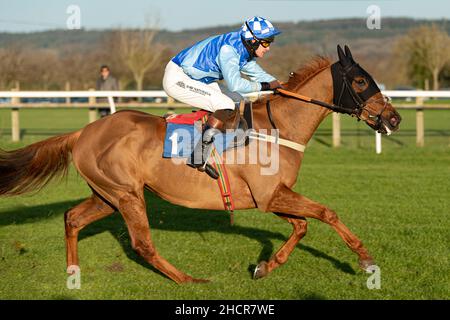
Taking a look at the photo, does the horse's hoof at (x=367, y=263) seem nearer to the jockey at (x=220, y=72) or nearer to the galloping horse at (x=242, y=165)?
the galloping horse at (x=242, y=165)

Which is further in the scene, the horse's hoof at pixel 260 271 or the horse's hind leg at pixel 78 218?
the horse's hind leg at pixel 78 218

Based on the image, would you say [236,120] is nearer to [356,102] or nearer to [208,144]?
[208,144]

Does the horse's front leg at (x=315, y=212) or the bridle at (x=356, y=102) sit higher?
the bridle at (x=356, y=102)

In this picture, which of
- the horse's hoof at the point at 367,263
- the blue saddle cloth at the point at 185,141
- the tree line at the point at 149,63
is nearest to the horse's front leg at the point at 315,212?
the horse's hoof at the point at 367,263

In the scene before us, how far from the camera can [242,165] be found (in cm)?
554

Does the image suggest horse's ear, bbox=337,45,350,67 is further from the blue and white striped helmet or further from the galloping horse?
the blue and white striped helmet

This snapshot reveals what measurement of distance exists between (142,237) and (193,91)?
4.34 ft

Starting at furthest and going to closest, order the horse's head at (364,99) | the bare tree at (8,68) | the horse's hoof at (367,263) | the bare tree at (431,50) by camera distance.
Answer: the bare tree at (431,50)
the bare tree at (8,68)
the horse's head at (364,99)
the horse's hoof at (367,263)

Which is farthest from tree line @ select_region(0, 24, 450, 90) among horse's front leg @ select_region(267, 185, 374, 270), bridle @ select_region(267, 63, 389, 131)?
horse's front leg @ select_region(267, 185, 374, 270)

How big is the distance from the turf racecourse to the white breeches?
1.46 meters

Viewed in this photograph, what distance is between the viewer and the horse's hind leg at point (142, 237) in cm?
549

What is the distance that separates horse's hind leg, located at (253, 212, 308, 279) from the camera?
5.58 metres

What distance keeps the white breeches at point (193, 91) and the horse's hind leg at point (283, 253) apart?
41.9 inches
